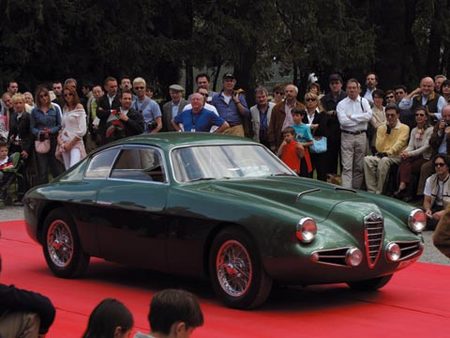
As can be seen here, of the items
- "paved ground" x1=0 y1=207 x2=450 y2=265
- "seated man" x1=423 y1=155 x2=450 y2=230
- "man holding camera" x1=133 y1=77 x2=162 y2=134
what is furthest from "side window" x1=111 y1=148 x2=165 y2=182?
"man holding camera" x1=133 y1=77 x2=162 y2=134

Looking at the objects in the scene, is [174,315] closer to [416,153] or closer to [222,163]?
[222,163]

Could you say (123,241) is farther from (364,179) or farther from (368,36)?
(368,36)

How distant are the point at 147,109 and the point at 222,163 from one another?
23.3ft

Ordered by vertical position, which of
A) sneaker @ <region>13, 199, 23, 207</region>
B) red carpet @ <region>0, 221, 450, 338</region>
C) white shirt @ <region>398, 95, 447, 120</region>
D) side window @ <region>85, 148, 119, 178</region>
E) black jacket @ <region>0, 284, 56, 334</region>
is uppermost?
white shirt @ <region>398, 95, 447, 120</region>

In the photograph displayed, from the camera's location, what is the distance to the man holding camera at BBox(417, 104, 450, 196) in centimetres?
1520

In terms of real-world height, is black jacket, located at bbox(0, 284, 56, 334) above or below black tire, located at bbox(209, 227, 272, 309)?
above

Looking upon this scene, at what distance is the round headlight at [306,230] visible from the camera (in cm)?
857

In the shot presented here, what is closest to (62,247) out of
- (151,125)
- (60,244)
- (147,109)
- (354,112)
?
(60,244)

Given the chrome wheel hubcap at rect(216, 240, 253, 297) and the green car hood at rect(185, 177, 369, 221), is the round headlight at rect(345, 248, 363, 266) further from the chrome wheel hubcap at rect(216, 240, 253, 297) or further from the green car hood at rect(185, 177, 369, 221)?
the chrome wheel hubcap at rect(216, 240, 253, 297)

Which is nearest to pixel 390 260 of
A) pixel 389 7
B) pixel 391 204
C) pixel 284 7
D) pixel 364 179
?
pixel 391 204

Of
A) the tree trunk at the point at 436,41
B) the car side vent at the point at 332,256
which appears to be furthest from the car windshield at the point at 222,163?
the tree trunk at the point at 436,41

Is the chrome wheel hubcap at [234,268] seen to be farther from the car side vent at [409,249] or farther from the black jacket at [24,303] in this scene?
the black jacket at [24,303]

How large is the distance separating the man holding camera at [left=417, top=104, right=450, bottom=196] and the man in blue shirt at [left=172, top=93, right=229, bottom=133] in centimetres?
330

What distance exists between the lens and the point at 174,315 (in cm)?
486
